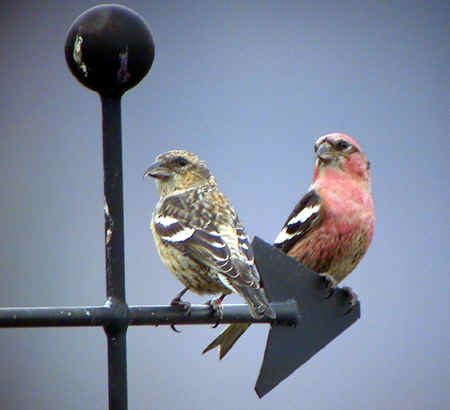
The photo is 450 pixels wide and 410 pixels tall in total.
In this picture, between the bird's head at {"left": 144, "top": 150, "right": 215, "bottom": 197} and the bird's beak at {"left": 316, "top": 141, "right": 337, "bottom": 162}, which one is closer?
the bird's head at {"left": 144, "top": 150, "right": 215, "bottom": 197}

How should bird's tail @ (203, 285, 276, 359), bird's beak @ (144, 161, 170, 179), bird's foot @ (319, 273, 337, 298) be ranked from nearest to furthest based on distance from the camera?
bird's tail @ (203, 285, 276, 359), bird's foot @ (319, 273, 337, 298), bird's beak @ (144, 161, 170, 179)

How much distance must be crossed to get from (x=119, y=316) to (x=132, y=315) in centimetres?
4

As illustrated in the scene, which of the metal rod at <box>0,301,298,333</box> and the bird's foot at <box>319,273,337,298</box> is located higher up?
the bird's foot at <box>319,273,337,298</box>

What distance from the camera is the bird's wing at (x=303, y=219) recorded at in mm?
4128

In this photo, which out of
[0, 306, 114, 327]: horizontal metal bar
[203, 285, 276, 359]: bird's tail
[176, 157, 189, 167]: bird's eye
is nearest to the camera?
[0, 306, 114, 327]: horizontal metal bar

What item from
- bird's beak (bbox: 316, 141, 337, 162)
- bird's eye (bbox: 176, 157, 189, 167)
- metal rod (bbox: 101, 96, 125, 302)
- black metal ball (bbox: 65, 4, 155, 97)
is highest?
bird's beak (bbox: 316, 141, 337, 162)

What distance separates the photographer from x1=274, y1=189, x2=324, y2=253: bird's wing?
163 inches

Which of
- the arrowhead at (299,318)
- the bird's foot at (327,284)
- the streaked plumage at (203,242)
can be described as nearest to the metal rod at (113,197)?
the arrowhead at (299,318)

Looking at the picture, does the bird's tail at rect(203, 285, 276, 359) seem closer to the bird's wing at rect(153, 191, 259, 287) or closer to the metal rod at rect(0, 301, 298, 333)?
the metal rod at rect(0, 301, 298, 333)

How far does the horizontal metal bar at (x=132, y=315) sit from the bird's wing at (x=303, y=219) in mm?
1695

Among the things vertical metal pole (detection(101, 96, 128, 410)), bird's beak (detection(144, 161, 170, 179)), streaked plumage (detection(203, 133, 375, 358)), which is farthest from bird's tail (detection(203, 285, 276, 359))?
bird's beak (detection(144, 161, 170, 179))

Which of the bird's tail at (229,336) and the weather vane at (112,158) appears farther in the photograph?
the bird's tail at (229,336)

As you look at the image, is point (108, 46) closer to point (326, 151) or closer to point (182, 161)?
point (182, 161)

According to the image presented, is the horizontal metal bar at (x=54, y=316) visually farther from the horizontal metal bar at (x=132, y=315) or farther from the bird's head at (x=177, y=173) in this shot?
the bird's head at (x=177, y=173)
